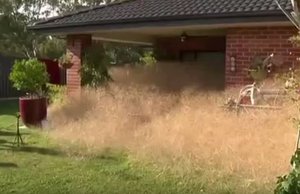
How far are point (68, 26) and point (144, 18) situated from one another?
6.99ft

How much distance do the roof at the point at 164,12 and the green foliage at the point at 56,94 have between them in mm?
1738

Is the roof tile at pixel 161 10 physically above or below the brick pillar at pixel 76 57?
above

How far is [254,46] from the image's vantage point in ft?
36.6

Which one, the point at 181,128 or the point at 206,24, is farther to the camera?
the point at 206,24

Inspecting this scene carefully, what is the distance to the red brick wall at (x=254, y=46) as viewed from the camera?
35.5 feet

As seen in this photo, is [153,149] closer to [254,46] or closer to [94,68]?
[254,46]

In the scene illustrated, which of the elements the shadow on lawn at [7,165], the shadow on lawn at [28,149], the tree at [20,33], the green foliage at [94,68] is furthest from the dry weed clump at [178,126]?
the tree at [20,33]

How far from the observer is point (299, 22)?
5.93m

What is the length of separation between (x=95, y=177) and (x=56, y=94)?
720 centimetres

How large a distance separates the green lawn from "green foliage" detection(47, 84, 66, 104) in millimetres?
4359

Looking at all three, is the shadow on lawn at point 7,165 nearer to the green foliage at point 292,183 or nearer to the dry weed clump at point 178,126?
the dry weed clump at point 178,126

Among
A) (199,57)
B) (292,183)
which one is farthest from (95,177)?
(199,57)

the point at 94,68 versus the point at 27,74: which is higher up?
the point at 94,68

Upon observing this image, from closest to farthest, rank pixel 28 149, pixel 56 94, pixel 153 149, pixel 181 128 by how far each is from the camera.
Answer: pixel 153 149 < pixel 181 128 < pixel 28 149 < pixel 56 94
